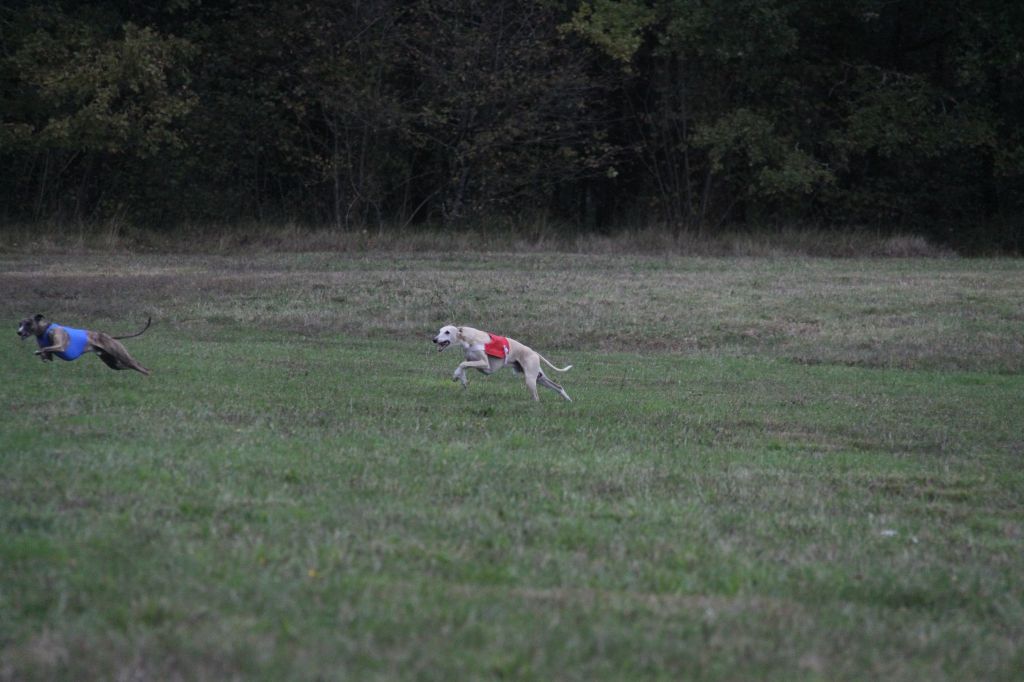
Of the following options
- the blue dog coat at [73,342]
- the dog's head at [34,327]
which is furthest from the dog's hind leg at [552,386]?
the dog's head at [34,327]

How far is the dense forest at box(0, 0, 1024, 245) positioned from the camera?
37062 millimetres

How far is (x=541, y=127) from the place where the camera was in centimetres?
3894

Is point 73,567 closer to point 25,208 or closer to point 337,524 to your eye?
point 337,524

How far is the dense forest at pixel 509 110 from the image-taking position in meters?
37.1

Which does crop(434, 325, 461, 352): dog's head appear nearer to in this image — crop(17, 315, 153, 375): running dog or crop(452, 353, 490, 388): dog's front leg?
crop(452, 353, 490, 388): dog's front leg

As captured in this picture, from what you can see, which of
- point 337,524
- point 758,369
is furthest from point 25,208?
point 337,524

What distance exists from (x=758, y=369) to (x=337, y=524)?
39.8ft

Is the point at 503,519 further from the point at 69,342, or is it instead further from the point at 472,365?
the point at 69,342

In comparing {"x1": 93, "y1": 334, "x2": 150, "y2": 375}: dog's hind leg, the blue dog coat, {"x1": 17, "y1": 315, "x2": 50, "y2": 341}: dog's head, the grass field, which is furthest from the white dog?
{"x1": 17, "y1": 315, "x2": 50, "y2": 341}: dog's head

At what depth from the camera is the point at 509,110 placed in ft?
Answer: 126

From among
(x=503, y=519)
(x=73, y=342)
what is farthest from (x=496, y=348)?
(x=503, y=519)

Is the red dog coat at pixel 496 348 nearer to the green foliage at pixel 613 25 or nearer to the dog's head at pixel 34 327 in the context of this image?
the dog's head at pixel 34 327

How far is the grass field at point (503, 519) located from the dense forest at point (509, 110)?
20.6 metres

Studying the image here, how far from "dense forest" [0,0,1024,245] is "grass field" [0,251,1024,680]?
2063 cm
